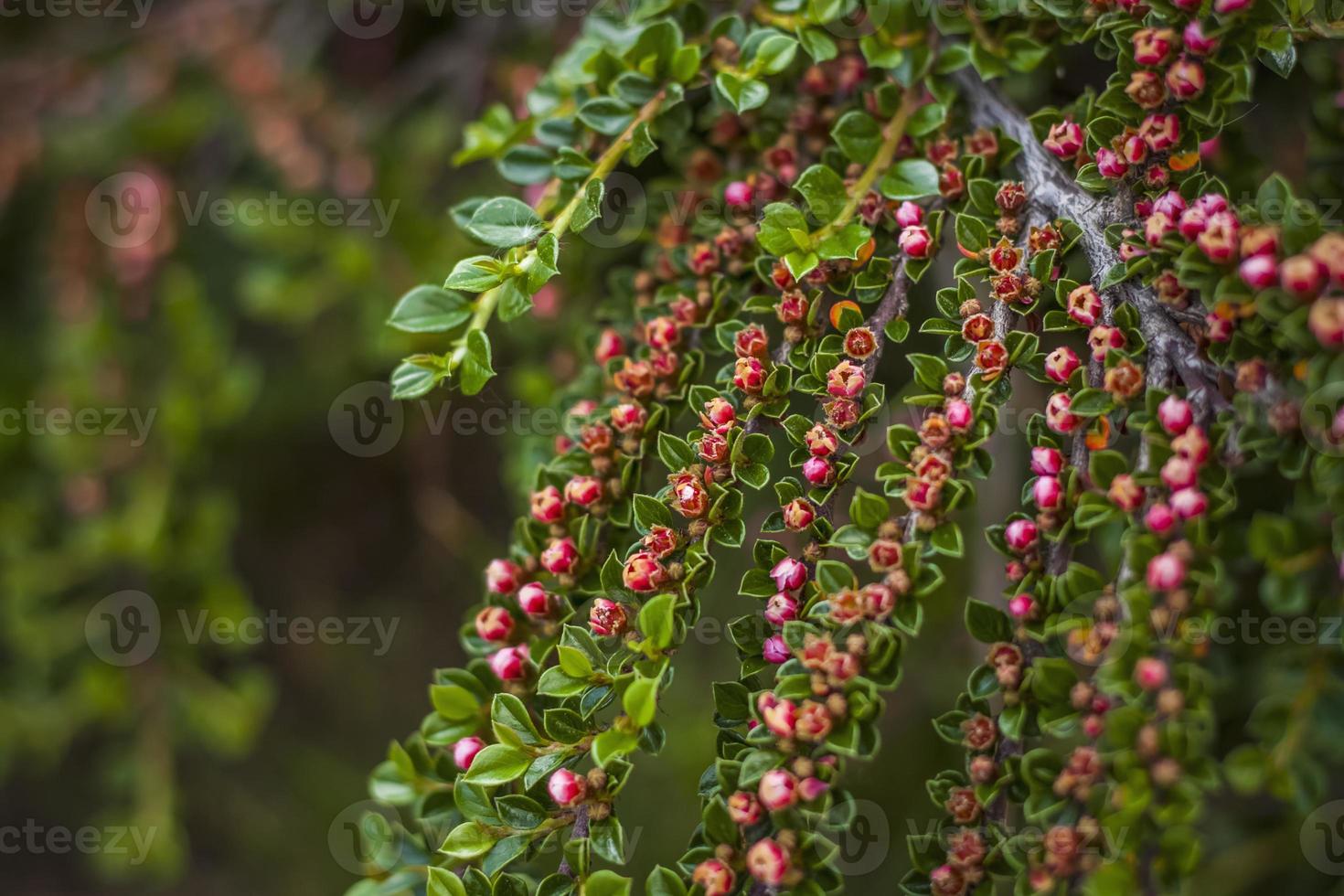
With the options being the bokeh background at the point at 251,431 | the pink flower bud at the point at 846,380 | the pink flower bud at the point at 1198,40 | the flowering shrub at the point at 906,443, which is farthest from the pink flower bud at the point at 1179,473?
the bokeh background at the point at 251,431

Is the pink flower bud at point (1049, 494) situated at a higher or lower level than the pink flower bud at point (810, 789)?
higher

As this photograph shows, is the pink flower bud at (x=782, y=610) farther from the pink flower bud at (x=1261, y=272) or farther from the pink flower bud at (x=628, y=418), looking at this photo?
the pink flower bud at (x=1261, y=272)

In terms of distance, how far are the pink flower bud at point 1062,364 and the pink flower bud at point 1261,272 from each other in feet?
0.41

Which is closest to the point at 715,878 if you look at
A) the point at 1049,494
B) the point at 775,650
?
the point at 775,650

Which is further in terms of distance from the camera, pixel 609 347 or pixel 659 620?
pixel 609 347

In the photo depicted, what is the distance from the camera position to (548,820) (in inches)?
30.2

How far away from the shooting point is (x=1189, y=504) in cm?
65

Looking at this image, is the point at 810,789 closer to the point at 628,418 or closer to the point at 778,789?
the point at 778,789

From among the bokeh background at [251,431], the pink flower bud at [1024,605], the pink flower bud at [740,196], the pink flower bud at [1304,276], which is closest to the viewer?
the pink flower bud at [1304,276]

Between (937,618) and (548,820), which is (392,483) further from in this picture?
(548,820)

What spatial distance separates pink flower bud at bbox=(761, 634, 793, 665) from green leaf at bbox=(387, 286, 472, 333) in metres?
0.41

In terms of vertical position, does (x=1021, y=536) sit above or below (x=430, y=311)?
below

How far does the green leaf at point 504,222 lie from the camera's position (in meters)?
0.84

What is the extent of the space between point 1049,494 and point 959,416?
3.5 inches
